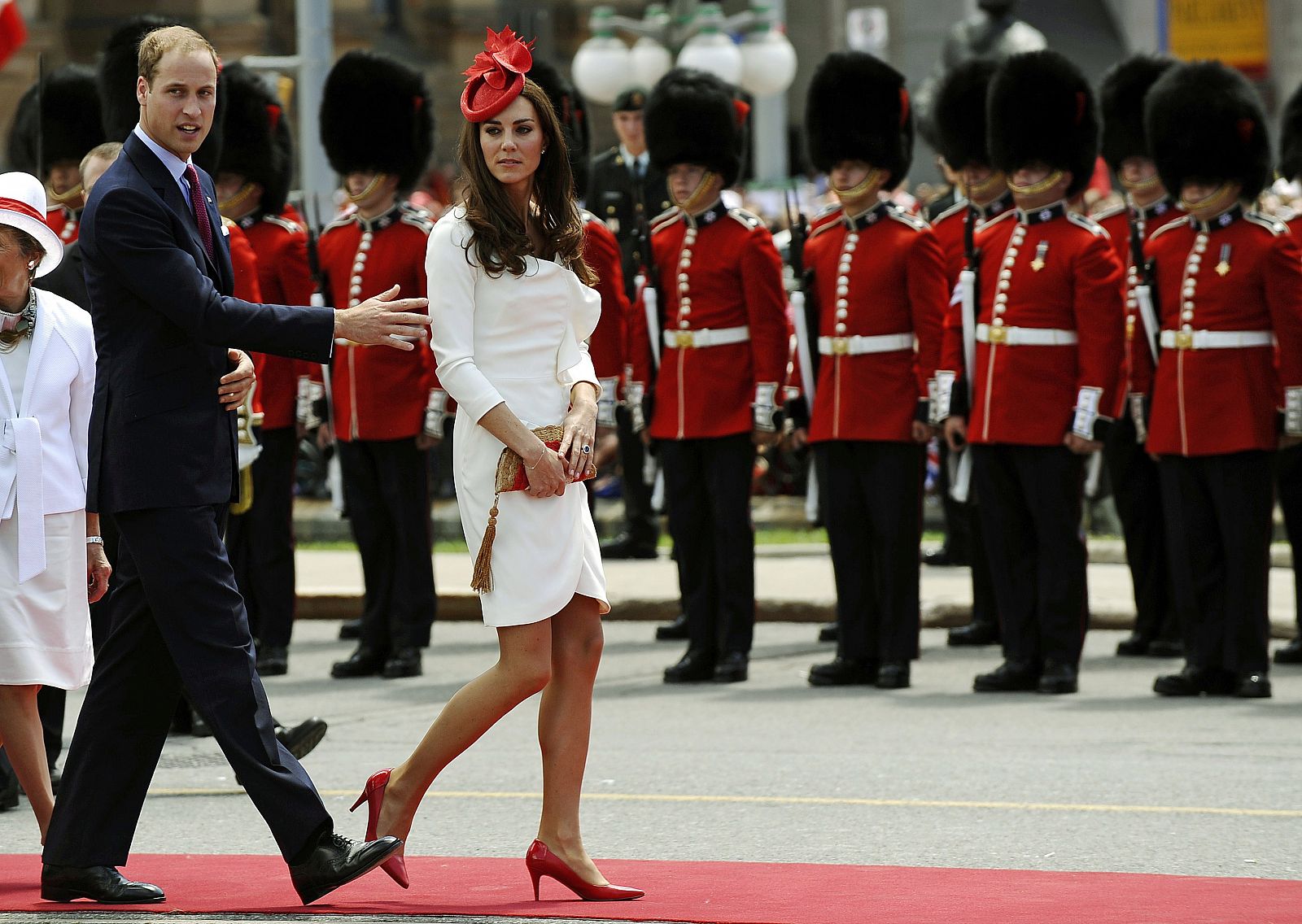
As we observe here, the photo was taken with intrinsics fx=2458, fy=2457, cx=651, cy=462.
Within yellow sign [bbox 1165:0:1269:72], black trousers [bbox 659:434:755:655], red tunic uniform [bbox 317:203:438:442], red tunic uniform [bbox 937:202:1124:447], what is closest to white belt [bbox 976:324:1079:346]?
red tunic uniform [bbox 937:202:1124:447]

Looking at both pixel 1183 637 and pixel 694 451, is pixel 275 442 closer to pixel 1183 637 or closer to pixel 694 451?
pixel 694 451

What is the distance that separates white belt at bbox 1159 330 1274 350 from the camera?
8477mm

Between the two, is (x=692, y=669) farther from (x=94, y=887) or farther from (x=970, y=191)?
(x=94, y=887)

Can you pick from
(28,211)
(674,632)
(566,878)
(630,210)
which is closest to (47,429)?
(28,211)

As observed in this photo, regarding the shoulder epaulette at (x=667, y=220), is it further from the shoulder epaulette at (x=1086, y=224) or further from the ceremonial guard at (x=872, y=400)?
the shoulder epaulette at (x=1086, y=224)

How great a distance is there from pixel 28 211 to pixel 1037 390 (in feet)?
13.2

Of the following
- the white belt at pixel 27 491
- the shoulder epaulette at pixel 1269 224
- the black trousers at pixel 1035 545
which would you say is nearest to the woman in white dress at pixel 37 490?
the white belt at pixel 27 491

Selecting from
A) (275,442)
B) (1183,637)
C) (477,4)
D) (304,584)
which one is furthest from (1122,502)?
(477,4)

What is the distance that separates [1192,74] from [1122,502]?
67.6 inches

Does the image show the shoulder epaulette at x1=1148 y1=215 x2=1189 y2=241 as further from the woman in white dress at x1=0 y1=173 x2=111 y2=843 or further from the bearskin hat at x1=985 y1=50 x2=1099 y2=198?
the woman in white dress at x1=0 y1=173 x2=111 y2=843

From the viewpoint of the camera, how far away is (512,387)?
5.22m

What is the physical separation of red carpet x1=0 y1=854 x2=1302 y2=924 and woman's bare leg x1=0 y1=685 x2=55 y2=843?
151mm

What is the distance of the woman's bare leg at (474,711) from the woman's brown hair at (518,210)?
2.56 feet

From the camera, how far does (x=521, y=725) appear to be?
27.3 feet
